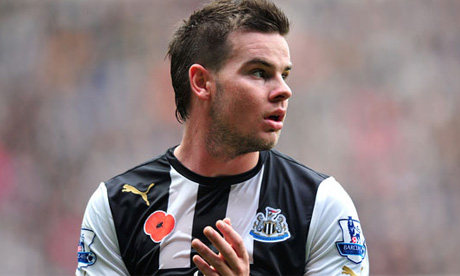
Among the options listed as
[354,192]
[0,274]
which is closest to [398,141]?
[354,192]

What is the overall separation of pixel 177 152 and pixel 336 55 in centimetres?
521

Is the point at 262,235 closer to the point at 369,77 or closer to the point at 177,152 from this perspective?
the point at 177,152

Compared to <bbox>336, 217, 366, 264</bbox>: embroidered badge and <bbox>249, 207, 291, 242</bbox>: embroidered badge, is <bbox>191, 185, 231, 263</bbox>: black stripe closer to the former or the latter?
<bbox>249, 207, 291, 242</bbox>: embroidered badge

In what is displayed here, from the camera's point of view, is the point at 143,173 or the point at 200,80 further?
the point at 143,173

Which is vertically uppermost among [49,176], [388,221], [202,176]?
[49,176]

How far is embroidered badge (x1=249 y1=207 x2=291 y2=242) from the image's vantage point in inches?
100

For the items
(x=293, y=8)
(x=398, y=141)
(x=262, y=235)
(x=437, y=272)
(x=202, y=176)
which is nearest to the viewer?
(x=262, y=235)

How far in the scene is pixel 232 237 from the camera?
219 cm

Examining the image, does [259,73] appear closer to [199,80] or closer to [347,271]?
[199,80]

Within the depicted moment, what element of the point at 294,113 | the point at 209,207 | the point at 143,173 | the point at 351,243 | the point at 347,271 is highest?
the point at 294,113

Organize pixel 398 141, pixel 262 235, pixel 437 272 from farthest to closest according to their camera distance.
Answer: pixel 398 141
pixel 437 272
pixel 262 235

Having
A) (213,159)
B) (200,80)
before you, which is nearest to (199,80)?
(200,80)

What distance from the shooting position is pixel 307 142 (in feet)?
24.3

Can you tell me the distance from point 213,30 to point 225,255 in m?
1.03
